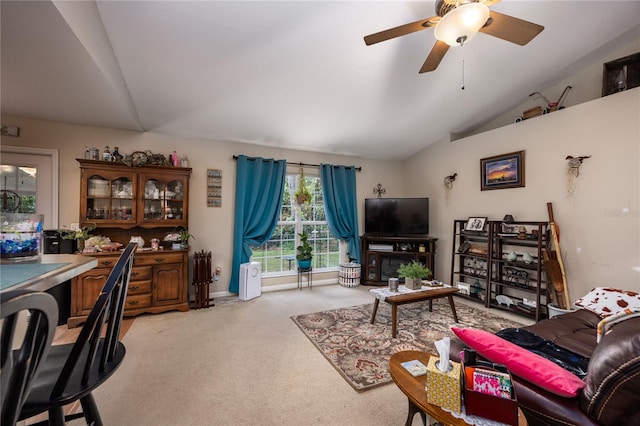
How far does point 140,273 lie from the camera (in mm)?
3211

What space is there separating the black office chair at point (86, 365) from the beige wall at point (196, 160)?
297cm

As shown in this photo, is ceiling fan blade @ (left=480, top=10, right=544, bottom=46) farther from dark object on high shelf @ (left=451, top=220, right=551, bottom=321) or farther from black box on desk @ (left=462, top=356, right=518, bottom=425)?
dark object on high shelf @ (left=451, top=220, right=551, bottom=321)

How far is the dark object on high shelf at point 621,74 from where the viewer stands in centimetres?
283

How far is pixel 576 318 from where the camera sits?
228 centimetres

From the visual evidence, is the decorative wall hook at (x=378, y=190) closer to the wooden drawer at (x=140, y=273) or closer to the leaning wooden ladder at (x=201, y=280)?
the leaning wooden ladder at (x=201, y=280)

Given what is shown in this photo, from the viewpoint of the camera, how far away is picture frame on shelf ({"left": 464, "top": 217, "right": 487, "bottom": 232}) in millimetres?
3992

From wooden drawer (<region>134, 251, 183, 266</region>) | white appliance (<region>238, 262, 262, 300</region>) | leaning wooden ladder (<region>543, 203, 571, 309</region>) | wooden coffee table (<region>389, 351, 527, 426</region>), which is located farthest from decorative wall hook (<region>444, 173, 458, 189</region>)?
wooden drawer (<region>134, 251, 183, 266</region>)

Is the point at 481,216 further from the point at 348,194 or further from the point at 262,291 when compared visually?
the point at 262,291

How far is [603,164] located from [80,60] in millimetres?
5134

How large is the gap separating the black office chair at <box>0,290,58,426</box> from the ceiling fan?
211 cm

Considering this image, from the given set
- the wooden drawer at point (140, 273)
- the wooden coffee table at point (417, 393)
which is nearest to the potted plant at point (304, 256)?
the wooden drawer at point (140, 273)

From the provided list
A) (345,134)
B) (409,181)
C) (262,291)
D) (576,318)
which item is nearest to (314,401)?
(576,318)

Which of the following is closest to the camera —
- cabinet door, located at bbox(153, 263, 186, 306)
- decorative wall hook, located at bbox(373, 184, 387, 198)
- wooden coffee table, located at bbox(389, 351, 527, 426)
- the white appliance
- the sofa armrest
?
the sofa armrest

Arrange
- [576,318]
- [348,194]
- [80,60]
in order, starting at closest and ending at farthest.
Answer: [80,60] → [576,318] → [348,194]
